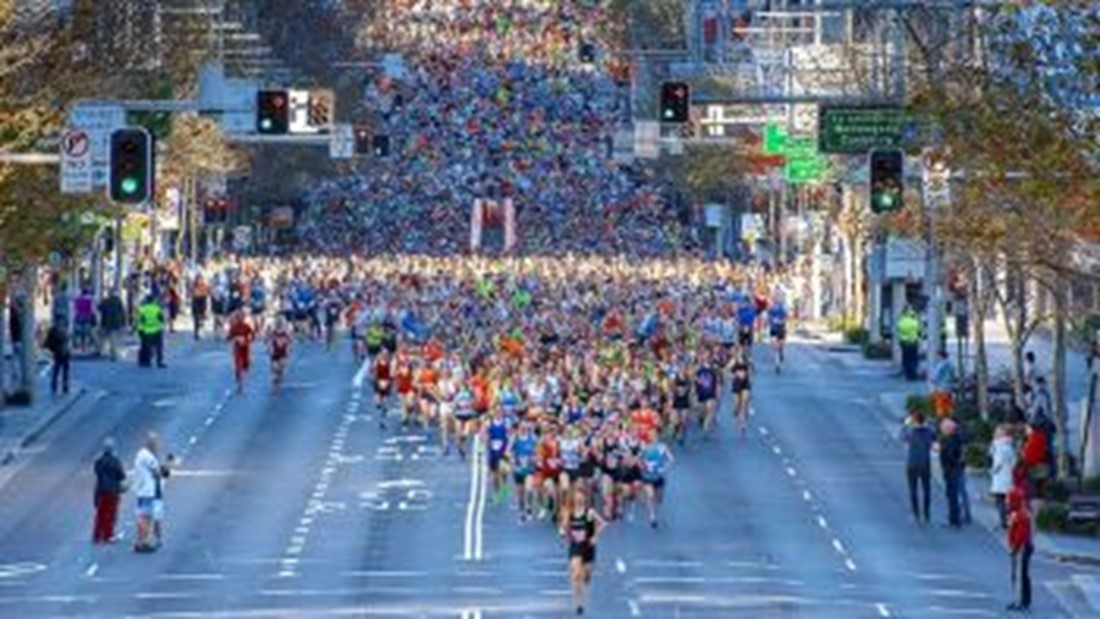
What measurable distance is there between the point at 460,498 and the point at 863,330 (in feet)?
112

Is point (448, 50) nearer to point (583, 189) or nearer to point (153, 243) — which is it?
point (583, 189)

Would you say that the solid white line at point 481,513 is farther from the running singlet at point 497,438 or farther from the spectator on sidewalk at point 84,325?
the spectator on sidewalk at point 84,325

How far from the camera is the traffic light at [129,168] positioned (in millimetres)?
55156

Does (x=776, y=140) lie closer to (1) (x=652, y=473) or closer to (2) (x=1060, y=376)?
(2) (x=1060, y=376)

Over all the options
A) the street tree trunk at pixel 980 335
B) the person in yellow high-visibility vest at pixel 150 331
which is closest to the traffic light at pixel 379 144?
the person in yellow high-visibility vest at pixel 150 331

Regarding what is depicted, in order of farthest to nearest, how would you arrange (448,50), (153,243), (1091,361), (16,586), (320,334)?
1. (448,50)
2. (153,243)
3. (320,334)
4. (1091,361)
5. (16,586)

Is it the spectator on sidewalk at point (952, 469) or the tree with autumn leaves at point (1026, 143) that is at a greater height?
the tree with autumn leaves at point (1026, 143)

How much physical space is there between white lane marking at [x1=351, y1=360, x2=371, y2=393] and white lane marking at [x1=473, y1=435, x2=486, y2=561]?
447 inches

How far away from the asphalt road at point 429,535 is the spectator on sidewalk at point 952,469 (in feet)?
1.16

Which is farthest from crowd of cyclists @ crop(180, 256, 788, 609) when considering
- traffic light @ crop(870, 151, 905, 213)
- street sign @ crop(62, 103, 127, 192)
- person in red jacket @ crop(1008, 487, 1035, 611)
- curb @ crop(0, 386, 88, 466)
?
street sign @ crop(62, 103, 127, 192)

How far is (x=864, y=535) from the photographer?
5788 cm

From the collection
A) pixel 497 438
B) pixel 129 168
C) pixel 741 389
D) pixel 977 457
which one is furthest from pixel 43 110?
pixel 977 457

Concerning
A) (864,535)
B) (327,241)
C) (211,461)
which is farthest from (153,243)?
(864,535)

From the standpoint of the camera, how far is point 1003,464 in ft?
191
